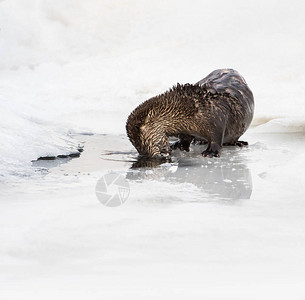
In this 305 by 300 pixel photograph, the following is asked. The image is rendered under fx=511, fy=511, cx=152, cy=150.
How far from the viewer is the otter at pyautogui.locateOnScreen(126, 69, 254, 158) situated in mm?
5188

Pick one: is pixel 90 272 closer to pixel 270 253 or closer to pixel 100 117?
pixel 270 253

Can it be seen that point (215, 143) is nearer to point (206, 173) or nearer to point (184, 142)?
point (184, 142)

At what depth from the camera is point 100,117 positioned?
833 centimetres

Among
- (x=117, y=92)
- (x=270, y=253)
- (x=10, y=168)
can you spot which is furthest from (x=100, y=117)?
(x=270, y=253)

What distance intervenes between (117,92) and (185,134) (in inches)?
159

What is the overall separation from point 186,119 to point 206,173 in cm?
126

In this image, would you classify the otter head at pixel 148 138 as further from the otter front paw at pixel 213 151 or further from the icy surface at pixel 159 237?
→ the icy surface at pixel 159 237

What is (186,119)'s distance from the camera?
5.41 metres

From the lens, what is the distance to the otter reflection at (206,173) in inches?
140

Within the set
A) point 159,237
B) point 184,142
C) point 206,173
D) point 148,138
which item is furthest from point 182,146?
point 159,237

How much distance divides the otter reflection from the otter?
220 mm

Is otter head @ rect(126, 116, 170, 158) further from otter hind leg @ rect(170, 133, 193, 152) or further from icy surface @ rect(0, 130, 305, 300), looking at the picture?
icy surface @ rect(0, 130, 305, 300)

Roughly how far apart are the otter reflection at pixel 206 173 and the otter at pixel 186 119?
0.22 m

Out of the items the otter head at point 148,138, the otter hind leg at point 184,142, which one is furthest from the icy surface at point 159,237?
the otter hind leg at point 184,142
